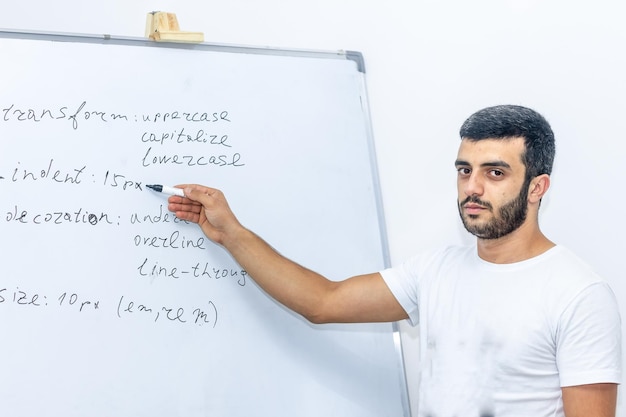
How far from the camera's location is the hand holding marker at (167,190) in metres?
1.53

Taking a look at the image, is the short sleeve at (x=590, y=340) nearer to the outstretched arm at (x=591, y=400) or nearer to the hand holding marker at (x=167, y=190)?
the outstretched arm at (x=591, y=400)

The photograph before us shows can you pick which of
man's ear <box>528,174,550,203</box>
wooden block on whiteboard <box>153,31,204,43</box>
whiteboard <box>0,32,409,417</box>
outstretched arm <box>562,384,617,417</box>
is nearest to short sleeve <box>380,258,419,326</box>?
whiteboard <box>0,32,409,417</box>

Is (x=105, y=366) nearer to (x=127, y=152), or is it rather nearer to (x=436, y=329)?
(x=127, y=152)

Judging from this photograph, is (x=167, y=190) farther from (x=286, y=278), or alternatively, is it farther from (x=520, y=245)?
(x=520, y=245)

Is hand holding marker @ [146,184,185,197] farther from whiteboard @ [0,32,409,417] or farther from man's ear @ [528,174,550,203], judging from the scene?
man's ear @ [528,174,550,203]

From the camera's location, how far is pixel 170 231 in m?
1.56

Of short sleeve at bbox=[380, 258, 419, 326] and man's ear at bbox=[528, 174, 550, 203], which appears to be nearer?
man's ear at bbox=[528, 174, 550, 203]

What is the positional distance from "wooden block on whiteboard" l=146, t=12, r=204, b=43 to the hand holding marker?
0.31 metres

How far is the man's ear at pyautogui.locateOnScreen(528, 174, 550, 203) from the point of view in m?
1.43

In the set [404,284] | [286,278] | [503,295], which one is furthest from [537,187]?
[286,278]

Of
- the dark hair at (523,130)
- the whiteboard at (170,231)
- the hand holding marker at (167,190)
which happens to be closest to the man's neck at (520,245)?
the dark hair at (523,130)

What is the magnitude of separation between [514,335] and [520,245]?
173mm

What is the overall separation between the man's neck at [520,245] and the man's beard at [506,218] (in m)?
0.02

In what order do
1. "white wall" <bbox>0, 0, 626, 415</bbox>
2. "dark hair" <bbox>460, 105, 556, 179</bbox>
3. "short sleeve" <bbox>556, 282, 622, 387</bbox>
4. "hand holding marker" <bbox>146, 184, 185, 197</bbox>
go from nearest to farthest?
"short sleeve" <bbox>556, 282, 622, 387</bbox>
"dark hair" <bbox>460, 105, 556, 179</bbox>
"hand holding marker" <bbox>146, 184, 185, 197</bbox>
"white wall" <bbox>0, 0, 626, 415</bbox>
